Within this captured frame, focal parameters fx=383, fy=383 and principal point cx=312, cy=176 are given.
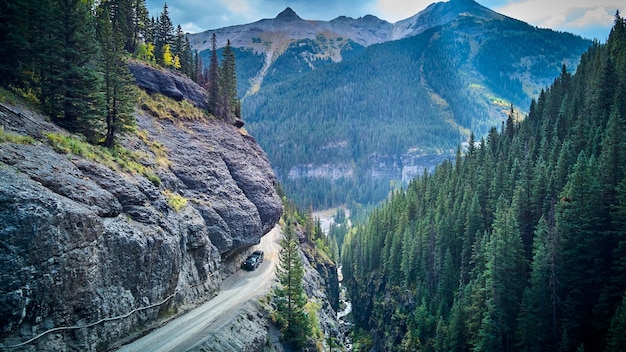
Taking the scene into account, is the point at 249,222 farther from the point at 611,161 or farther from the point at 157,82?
the point at 611,161

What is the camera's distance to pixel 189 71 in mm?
70562

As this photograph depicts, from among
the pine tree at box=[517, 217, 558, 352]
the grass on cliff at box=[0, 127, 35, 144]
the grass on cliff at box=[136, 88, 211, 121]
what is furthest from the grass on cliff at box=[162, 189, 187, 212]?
the pine tree at box=[517, 217, 558, 352]

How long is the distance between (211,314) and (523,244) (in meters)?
42.1

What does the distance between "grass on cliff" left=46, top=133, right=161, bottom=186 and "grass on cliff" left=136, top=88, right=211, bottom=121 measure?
12489mm

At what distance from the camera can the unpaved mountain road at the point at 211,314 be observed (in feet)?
84.5

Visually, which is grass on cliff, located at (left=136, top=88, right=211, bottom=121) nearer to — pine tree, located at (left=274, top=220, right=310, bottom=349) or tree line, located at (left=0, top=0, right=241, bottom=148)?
tree line, located at (left=0, top=0, right=241, bottom=148)

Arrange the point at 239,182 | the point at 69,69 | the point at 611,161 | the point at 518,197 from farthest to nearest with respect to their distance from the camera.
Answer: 1. the point at 518,197
2. the point at 239,182
3. the point at 611,161
4. the point at 69,69

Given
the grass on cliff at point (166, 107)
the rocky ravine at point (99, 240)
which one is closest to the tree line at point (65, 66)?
the rocky ravine at point (99, 240)

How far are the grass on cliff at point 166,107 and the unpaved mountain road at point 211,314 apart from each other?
2117cm

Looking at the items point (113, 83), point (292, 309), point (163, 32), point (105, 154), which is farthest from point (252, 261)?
point (163, 32)

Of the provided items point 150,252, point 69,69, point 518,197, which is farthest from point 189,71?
point 518,197

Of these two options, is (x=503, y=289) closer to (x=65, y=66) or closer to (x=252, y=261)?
(x=252, y=261)

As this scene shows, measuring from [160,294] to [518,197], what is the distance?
161 ft

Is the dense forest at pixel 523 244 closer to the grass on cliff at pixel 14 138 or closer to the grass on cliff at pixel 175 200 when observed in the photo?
the grass on cliff at pixel 175 200
